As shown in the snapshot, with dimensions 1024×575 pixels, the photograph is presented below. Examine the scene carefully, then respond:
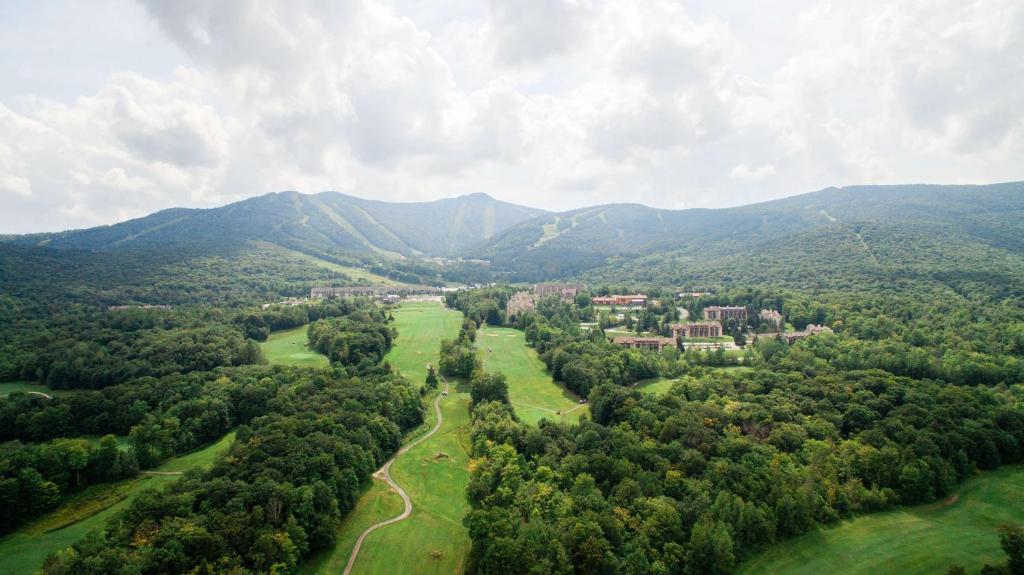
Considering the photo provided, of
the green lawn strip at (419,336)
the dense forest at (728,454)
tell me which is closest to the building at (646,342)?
the dense forest at (728,454)

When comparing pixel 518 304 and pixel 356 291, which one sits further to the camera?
pixel 356 291

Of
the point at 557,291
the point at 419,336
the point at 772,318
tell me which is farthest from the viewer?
the point at 557,291

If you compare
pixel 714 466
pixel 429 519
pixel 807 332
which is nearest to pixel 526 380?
pixel 429 519

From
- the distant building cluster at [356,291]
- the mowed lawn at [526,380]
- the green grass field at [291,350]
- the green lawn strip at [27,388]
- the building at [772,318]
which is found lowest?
the mowed lawn at [526,380]

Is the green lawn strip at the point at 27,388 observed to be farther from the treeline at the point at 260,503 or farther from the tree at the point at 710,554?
the tree at the point at 710,554

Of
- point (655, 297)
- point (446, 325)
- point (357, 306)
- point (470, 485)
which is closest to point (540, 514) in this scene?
point (470, 485)

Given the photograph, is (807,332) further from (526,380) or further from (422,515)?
(422,515)
